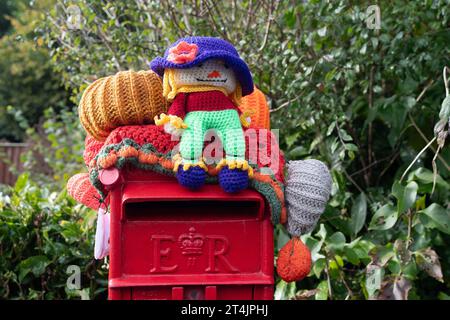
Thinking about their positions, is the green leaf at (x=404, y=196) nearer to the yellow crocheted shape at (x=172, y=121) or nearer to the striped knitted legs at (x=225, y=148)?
the striped knitted legs at (x=225, y=148)

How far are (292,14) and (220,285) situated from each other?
72.4 inches

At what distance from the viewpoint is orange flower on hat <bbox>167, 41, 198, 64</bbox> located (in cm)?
213

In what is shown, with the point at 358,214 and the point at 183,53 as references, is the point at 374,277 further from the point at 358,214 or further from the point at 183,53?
the point at 183,53

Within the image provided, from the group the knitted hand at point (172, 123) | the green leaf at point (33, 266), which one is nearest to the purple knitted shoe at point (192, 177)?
the knitted hand at point (172, 123)

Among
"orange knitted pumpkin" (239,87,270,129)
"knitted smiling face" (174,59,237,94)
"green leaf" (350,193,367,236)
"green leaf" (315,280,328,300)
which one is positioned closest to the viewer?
"knitted smiling face" (174,59,237,94)

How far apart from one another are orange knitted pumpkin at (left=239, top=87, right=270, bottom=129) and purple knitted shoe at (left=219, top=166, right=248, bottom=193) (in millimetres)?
411

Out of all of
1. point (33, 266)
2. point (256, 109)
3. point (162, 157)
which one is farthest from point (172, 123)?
point (33, 266)

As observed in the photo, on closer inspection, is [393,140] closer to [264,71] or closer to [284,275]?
[264,71]

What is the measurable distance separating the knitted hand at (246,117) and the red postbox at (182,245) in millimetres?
284

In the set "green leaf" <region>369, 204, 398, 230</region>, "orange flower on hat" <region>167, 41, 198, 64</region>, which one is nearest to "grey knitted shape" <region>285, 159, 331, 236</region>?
"orange flower on hat" <region>167, 41, 198, 64</region>

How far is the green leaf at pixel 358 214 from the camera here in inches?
141

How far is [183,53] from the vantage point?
215 centimetres

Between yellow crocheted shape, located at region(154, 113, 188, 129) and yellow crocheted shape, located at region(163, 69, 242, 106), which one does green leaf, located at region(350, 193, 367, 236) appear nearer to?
yellow crocheted shape, located at region(163, 69, 242, 106)

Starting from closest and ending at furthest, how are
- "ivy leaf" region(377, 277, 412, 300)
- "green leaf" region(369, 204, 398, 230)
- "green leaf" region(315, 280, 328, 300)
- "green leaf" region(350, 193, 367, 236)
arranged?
"ivy leaf" region(377, 277, 412, 300) → "green leaf" region(369, 204, 398, 230) → "green leaf" region(315, 280, 328, 300) → "green leaf" region(350, 193, 367, 236)
